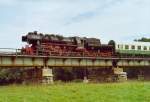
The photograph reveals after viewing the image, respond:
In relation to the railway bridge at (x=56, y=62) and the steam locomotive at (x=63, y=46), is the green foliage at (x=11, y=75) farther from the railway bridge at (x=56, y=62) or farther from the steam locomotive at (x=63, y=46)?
the steam locomotive at (x=63, y=46)

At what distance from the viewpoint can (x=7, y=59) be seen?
177ft

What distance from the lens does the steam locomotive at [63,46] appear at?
57.8m

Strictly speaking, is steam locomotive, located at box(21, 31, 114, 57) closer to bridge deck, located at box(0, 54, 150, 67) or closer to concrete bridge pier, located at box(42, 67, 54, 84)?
bridge deck, located at box(0, 54, 150, 67)

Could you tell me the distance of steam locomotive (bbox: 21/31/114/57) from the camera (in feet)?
190

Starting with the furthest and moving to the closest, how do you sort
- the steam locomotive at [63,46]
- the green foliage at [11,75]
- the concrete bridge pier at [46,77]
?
the green foliage at [11,75] < the steam locomotive at [63,46] < the concrete bridge pier at [46,77]

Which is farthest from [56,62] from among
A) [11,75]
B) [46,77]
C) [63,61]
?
[11,75]

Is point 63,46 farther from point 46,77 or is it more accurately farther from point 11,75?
point 11,75

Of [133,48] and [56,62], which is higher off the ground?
[133,48]

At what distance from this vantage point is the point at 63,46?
61312 millimetres

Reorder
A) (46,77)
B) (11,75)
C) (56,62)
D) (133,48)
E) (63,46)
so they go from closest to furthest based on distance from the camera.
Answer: (46,77), (56,62), (63,46), (133,48), (11,75)

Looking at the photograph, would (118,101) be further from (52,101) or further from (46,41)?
(46,41)

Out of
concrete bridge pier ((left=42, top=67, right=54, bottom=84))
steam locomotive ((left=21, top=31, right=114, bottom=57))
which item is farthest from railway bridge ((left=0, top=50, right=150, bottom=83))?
steam locomotive ((left=21, top=31, right=114, bottom=57))

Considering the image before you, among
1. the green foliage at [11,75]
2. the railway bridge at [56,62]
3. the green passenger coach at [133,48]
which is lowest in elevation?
the green foliage at [11,75]

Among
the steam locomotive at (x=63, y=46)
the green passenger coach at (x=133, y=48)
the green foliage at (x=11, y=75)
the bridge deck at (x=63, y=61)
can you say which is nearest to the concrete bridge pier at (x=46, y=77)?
the bridge deck at (x=63, y=61)
